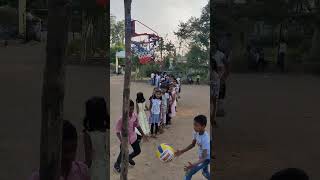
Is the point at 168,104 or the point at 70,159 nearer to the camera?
the point at 70,159

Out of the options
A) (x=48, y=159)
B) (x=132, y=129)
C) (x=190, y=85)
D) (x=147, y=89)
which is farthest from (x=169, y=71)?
(x=48, y=159)

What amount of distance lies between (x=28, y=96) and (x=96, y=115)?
394 millimetres

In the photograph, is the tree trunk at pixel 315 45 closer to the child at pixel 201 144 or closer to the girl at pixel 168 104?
the child at pixel 201 144

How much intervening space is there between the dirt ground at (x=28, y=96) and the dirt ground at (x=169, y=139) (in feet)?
4.83

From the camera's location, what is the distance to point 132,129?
5402 mm

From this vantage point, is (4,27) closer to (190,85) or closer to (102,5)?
A: (102,5)

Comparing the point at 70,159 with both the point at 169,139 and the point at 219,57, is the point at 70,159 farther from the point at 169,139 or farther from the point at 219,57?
the point at 169,139

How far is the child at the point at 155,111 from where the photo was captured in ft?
24.9

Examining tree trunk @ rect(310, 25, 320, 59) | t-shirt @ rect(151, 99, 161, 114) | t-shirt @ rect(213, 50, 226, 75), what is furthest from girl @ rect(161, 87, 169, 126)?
tree trunk @ rect(310, 25, 320, 59)

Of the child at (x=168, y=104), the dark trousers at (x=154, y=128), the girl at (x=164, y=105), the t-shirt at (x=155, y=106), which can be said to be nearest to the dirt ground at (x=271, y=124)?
the t-shirt at (x=155, y=106)

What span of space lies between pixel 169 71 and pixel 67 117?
7680mm

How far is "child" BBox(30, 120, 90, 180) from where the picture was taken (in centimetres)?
281

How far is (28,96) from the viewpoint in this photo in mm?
2986

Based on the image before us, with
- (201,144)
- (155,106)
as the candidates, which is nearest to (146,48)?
(155,106)
